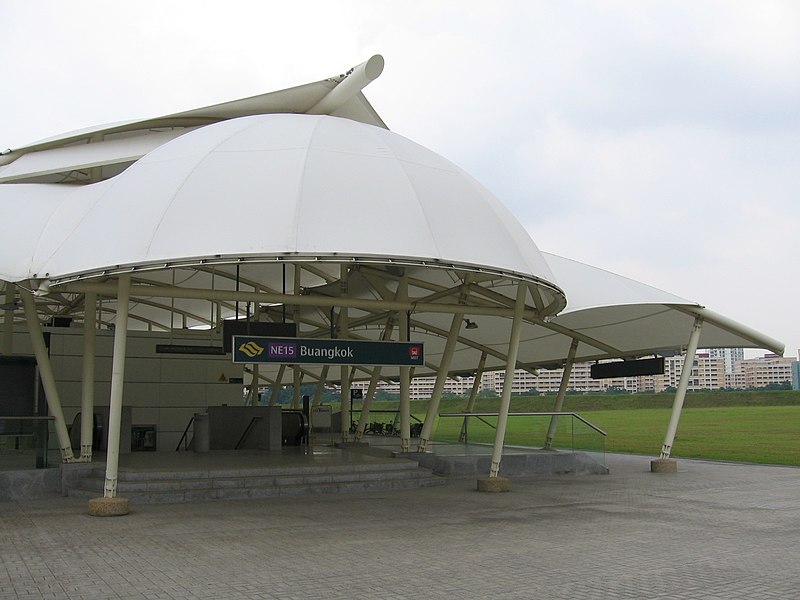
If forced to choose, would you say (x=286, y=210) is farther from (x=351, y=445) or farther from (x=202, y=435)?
(x=351, y=445)

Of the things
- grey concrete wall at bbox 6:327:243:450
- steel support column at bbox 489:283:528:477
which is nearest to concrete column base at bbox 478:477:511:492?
steel support column at bbox 489:283:528:477

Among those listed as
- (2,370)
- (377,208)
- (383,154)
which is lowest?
(2,370)

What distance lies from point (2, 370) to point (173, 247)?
11.5m

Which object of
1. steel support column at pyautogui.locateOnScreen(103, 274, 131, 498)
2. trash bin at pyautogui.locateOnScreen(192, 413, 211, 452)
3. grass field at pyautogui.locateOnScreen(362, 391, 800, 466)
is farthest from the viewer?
trash bin at pyautogui.locateOnScreen(192, 413, 211, 452)

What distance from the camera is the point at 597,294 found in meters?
21.6

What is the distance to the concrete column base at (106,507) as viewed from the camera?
13.2 meters

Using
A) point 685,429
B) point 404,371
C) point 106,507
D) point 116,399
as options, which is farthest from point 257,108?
point 685,429

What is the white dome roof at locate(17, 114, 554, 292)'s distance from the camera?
1306cm

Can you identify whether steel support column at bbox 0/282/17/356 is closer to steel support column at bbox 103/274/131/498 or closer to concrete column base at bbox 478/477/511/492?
steel support column at bbox 103/274/131/498

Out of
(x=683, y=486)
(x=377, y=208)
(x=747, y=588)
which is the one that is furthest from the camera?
(x=683, y=486)

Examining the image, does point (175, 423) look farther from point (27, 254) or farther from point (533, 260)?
point (533, 260)

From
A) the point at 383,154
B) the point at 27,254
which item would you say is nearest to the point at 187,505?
the point at 27,254

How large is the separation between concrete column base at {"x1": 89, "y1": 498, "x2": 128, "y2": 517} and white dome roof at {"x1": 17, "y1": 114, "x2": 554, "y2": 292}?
3.70 m

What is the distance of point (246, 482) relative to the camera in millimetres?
16125
